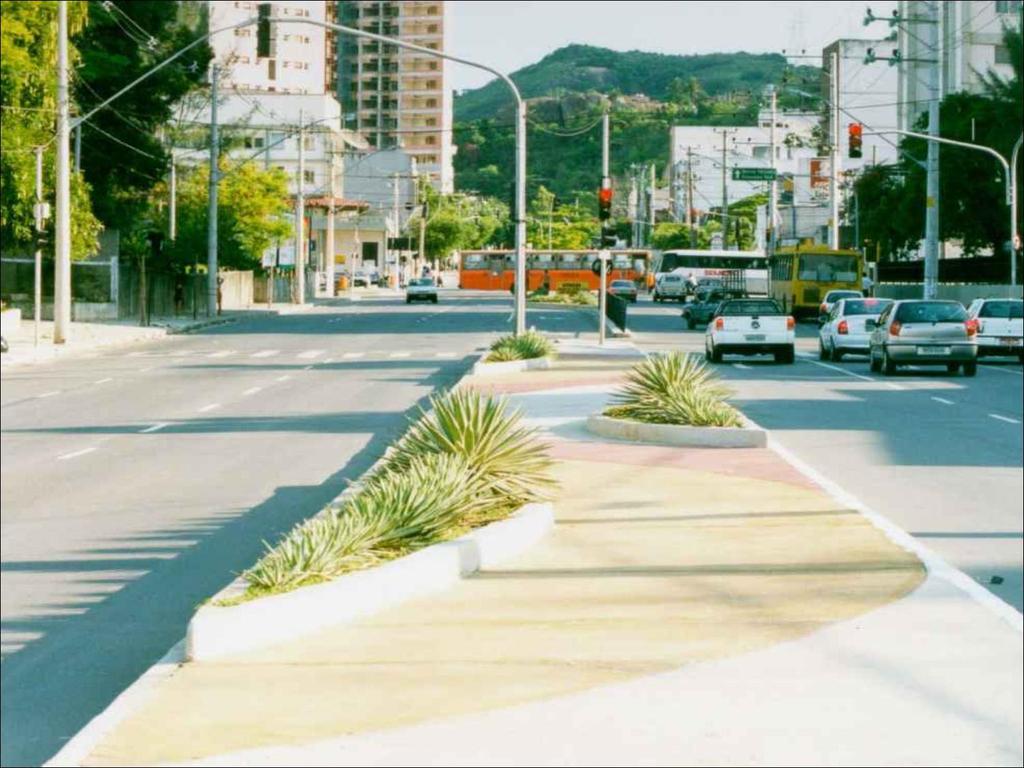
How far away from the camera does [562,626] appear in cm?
1130

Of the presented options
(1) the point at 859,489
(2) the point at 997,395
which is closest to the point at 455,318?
(2) the point at 997,395

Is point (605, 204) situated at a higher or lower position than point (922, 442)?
higher

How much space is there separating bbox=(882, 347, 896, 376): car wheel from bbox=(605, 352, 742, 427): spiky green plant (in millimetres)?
16643

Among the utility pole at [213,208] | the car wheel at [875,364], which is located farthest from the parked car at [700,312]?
the car wheel at [875,364]

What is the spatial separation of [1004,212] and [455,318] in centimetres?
2316

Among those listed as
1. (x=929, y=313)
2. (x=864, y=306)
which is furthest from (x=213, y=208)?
(x=929, y=313)

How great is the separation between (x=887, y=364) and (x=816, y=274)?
35384 millimetres

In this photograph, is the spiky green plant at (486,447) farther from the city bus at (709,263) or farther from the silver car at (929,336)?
the city bus at (709,263)

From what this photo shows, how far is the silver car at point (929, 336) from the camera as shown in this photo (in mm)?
41406

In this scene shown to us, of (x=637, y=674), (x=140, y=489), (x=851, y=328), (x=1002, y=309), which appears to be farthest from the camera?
(x=1002, y=309)

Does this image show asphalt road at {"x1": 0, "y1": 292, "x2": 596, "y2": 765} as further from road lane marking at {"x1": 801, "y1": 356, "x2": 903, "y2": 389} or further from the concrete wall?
the concrete wall

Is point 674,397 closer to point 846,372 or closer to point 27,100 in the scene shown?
point 846,372

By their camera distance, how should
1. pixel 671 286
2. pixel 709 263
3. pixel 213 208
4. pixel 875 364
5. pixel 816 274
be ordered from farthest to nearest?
pixel 709 263, pixel 671 286, pixel 816 274, pixel 213 208, pixel 875 364

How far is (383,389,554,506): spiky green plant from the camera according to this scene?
15.8 meters
